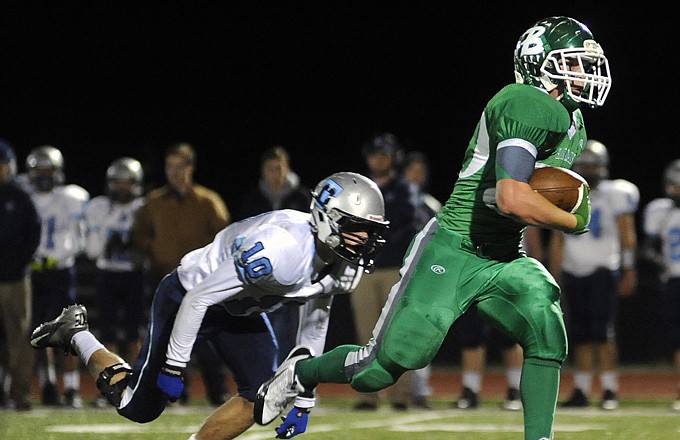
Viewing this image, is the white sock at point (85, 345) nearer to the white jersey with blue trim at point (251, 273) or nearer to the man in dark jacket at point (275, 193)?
the white jersey with blue trim at point (251, 273)

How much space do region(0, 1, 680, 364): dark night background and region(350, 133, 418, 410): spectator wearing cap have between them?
720 cm

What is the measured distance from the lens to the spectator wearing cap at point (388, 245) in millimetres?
7277

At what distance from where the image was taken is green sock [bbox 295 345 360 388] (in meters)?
4.20

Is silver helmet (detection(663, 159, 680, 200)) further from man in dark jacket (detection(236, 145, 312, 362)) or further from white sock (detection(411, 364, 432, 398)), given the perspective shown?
man in dark jacket (detection(236, 145, 312, 362))

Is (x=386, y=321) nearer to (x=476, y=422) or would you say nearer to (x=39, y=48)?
(x=476, y=422)

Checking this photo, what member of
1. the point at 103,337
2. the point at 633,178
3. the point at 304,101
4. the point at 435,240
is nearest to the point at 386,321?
the point at 435,240

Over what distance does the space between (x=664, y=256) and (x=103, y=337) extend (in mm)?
3445

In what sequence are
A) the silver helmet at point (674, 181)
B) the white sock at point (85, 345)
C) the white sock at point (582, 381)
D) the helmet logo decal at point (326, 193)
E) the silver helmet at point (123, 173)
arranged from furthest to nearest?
the silver helmet at point (123, 173), the silver helmet at point (674, 181), the white sock at point (582, 381), the white sock at point (85, 345), the helmet logo decal at point (326, 193)

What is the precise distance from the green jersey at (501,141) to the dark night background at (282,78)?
34.3 ft

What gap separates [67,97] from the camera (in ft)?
51.7

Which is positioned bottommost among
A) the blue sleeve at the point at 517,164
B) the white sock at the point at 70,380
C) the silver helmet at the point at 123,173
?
the white sock at the point at 70,380

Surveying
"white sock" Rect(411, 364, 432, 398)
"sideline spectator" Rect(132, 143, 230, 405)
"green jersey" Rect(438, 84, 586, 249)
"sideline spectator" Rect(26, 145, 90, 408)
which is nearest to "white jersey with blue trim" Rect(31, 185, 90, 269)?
"sideline spectator" Rect(26, 145, 90, 408)

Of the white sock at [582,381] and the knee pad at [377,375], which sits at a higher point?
the knee pad at [377,375]

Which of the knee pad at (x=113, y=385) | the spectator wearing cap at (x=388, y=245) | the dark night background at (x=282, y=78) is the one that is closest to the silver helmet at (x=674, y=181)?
the spectator wearing cap at (x=388, y=245)
